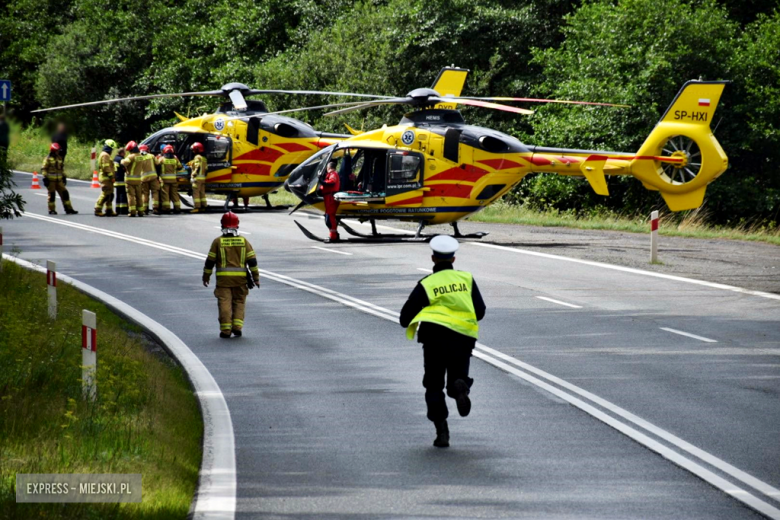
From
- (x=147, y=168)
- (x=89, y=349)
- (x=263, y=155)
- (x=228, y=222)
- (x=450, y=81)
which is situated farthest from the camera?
(x=263, y=155)

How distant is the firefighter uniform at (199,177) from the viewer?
96.8 ft

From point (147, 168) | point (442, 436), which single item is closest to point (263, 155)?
point (147, 168)

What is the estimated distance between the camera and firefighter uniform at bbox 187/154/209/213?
29.5 metres

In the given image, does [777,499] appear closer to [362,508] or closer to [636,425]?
[636,425]

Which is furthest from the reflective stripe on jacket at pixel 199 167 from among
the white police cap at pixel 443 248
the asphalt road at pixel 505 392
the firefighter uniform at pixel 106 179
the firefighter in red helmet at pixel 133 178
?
the white police cap at pixel 443 248

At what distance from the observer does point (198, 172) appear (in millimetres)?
29734

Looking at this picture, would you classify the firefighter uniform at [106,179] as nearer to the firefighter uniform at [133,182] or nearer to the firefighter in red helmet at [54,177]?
the firefighter uniform at [133,182]

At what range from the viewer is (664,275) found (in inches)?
779

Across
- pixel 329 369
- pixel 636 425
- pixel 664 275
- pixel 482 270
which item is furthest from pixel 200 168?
pixel 636 425

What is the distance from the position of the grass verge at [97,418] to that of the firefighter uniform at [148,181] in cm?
1498

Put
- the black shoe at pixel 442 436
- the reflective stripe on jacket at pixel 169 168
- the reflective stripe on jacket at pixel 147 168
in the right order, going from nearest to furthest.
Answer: the black shoe at pixel 442 436 → the reflective stripe on jacket at pixel 147 168 → the reflective stripe on jacket at pixel 169 168

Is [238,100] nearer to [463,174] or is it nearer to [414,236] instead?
[414,236]

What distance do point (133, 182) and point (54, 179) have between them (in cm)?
212

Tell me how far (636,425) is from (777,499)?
2139 millimetres
